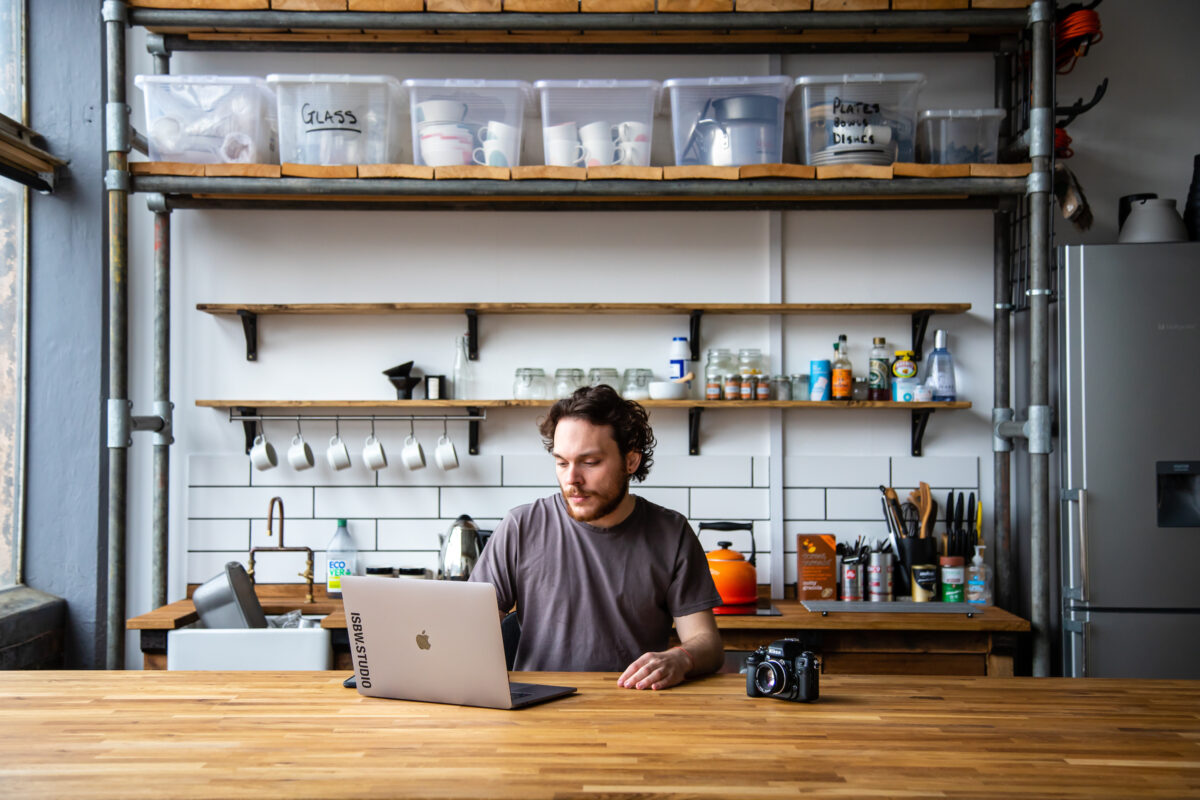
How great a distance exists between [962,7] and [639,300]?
1395mm

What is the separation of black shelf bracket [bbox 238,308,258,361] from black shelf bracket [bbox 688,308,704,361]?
Result: 1553 mm

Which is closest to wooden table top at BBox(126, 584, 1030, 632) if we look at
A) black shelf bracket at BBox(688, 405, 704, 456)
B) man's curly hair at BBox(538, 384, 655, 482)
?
black shelf bracket at BBox(688, 405, 704, 456)

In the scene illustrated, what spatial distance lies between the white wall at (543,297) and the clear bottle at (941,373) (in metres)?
0.15

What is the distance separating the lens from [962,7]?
9.87 ft

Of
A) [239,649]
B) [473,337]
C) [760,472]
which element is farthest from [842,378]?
[239,649]

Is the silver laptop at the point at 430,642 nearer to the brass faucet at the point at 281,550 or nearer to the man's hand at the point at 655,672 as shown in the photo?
the man's hand at the point at 655,672

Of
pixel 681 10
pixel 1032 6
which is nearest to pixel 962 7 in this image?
pixel 1032 6

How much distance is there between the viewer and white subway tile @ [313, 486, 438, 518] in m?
3.48

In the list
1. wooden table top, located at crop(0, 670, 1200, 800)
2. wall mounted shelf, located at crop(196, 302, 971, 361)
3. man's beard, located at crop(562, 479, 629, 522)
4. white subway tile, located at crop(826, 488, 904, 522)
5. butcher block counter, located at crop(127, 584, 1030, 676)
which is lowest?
butcher block counter, located at crop(127, 584, 1030, 676)

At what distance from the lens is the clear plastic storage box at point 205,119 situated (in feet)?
10.2

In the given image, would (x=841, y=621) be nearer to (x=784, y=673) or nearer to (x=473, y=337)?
(x=784, y=673)

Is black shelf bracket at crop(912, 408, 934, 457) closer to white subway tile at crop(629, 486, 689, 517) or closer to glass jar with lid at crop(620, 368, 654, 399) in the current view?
white subway tile at crop(629, 486, 689, 517)

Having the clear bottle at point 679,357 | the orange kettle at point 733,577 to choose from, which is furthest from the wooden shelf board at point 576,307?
the orange kettle at point 733,577

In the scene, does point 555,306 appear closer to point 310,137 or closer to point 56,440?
point 310,137
